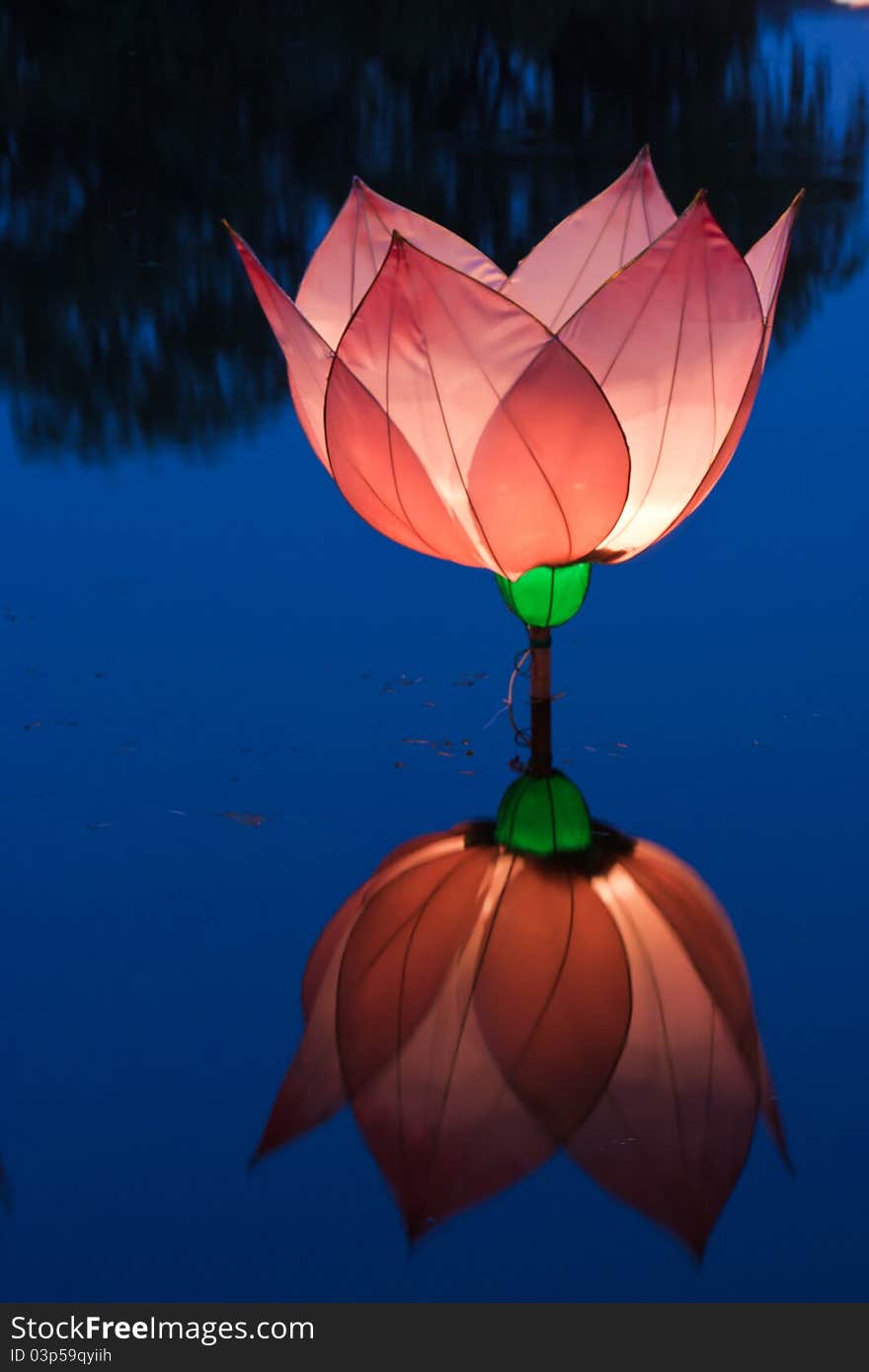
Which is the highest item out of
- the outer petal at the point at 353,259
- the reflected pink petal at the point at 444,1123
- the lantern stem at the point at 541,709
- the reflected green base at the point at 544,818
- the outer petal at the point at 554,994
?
the outer petal at the point at 353,259

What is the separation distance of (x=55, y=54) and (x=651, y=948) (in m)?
2.39

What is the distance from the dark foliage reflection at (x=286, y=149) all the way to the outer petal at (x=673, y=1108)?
99cm

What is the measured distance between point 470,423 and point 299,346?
132mm

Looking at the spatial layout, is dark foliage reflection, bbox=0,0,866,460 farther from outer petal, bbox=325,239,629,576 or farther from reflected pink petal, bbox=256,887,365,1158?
reflected pink petal, bbox=256,887,365,1158

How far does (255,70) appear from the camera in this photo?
9.34ft

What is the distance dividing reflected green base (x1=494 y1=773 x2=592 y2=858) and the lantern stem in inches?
0.5

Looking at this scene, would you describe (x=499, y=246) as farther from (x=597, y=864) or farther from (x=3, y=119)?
(x=597, y=864)

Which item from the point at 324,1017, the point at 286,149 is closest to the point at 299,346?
the point at 324,1017

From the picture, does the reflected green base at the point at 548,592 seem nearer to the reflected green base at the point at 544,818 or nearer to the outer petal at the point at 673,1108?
the reflected green base at the point at 544,818

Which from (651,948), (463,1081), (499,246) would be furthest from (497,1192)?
(499,246)

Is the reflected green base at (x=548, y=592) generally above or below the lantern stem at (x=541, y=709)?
above

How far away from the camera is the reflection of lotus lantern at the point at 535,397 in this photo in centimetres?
99

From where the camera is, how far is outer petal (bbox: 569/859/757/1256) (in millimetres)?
823

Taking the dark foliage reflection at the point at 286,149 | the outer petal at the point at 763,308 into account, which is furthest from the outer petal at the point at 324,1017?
the dark foliage reflection at the point at 286,149
